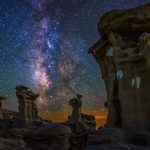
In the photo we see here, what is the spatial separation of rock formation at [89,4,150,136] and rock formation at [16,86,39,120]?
20683 millimetres

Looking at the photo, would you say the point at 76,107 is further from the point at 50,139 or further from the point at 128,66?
the point at 50,139

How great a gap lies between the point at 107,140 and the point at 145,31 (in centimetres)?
655

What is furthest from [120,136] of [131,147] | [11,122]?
[11,122]

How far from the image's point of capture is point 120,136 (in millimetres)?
14523

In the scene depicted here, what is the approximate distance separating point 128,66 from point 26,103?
24.8 metres

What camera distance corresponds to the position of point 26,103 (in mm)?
39000

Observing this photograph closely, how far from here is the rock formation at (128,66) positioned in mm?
15531

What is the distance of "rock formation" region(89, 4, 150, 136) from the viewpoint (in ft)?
51.0

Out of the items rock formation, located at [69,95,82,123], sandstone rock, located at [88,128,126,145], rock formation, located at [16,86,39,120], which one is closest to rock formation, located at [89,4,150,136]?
sandstone rock, located at [88,128,126,145]

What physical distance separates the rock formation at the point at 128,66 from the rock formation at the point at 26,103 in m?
20.7

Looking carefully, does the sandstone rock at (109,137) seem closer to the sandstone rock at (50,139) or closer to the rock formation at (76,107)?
the sandstone rock at (50,139)

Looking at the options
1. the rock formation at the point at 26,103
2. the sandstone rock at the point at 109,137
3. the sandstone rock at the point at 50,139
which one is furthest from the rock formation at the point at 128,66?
the rock formation at the point at 26,103

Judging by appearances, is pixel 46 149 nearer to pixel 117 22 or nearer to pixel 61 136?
pixel 61 136

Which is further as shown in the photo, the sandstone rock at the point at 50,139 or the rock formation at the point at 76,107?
the rock formation at the point at 76,107
